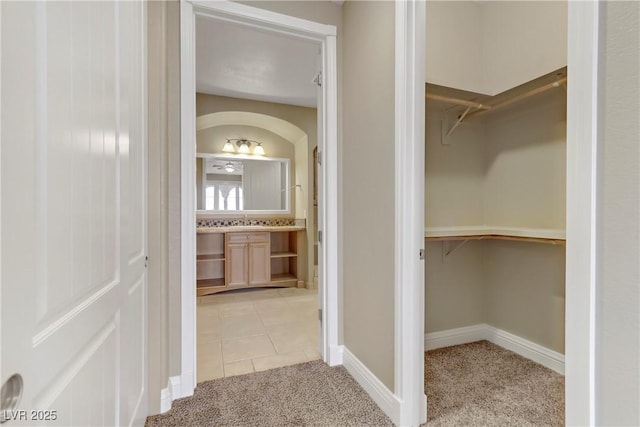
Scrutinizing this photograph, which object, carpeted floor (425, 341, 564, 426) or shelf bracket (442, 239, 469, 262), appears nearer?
carpeted floor (425, 341, 564, 426)

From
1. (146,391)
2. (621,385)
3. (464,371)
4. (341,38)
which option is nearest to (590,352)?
(621,385)

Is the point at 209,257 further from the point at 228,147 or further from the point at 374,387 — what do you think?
the point at 374,387

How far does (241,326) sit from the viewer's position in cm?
282

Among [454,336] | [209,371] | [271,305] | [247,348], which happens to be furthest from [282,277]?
[454,336]

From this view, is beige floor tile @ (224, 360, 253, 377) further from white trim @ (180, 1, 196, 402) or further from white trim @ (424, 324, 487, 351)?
white trim @ (424, 324, 487, 351)

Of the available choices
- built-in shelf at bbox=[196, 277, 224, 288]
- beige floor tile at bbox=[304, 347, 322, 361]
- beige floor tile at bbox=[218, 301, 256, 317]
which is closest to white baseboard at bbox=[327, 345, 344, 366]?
beige floor tile at bbox=[304, 347, 322, 361]

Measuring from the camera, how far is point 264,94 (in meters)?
3.92

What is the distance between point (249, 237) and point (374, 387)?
113 inches

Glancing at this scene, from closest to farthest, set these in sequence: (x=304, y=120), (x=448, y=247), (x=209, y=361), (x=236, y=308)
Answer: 1. (x=209, y=361)
2. (x=448, y=247)
3. (x=236, y=308)
4. (x=304, y=120)

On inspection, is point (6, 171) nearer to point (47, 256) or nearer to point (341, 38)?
point (47, 256)

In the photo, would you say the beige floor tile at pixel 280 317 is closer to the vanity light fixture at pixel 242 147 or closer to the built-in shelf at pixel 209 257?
the built-in shelf at pixel 209 257

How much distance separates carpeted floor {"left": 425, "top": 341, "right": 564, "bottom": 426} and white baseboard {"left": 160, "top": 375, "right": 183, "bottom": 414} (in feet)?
4.68

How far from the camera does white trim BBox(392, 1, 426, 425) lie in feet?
4.58

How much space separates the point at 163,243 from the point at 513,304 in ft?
8.50
